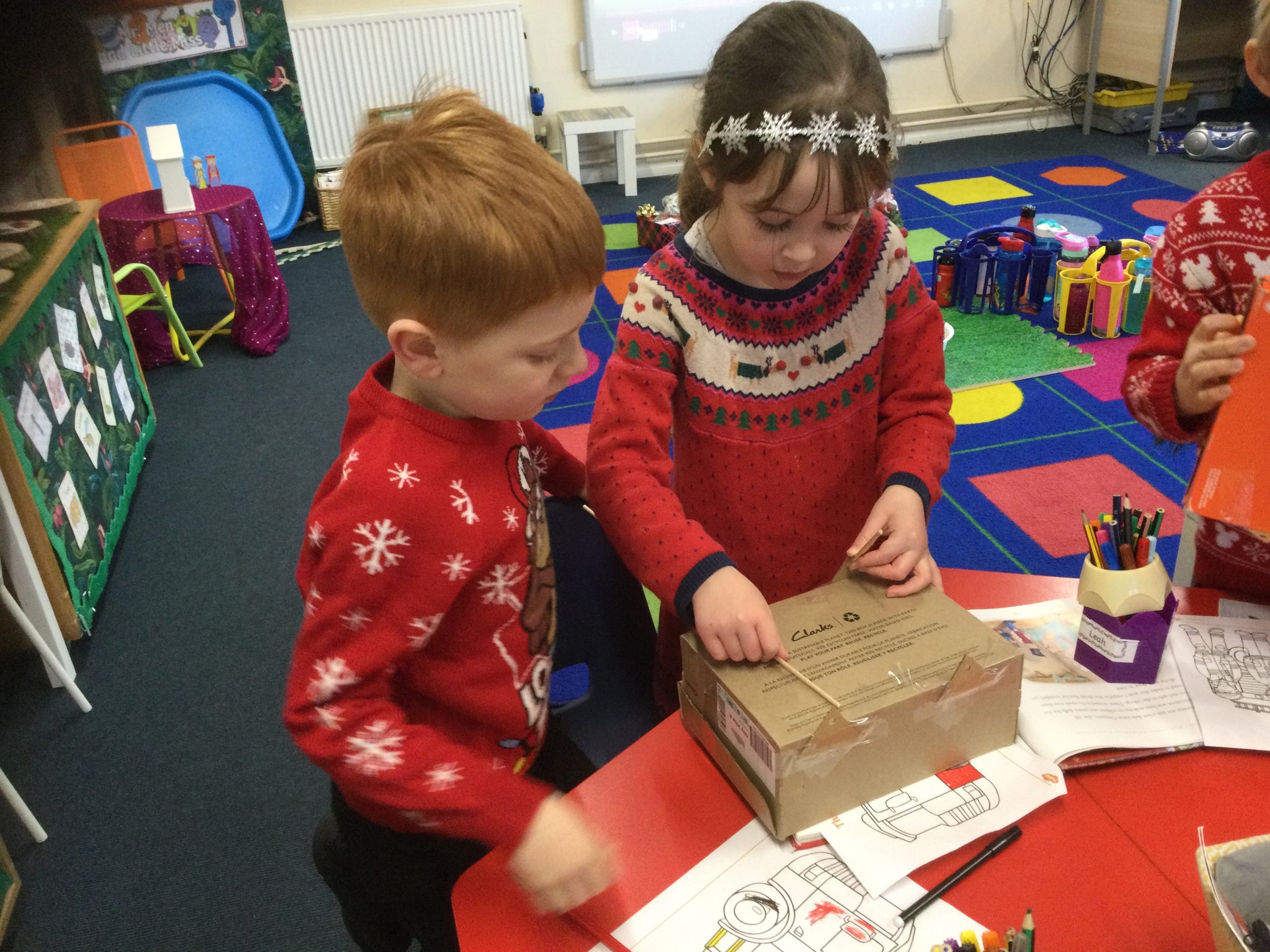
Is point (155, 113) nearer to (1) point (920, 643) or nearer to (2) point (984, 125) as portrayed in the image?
(2) point (984, 125)

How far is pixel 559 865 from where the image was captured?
0.69 meters

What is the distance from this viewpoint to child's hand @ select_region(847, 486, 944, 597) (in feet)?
2.84

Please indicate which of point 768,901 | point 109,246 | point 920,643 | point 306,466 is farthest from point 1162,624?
point 109,246

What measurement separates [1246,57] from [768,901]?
848 millimetres

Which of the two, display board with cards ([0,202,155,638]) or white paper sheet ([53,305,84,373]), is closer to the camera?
display board with cards ([0,202,155,638])

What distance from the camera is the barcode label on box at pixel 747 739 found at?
71 cm

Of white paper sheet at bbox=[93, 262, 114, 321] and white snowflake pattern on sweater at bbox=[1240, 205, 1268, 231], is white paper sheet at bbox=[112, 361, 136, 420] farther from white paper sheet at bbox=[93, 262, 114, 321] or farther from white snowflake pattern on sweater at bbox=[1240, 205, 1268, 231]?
white snowflake pattern on sweater at bbox=[1240, 205, 1268, 231]

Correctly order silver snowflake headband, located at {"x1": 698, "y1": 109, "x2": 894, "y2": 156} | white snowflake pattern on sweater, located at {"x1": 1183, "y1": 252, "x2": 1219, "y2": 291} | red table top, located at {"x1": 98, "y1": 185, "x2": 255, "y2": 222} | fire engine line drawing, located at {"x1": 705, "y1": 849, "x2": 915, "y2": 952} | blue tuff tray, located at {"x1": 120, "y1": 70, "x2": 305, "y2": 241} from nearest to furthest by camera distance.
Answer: fire engine line drawing, located at {"x1": 705, "y1": 849, "x2": 915, "y2": 952}, silver snowflake headband, located at {"x1": 698, "y1": 109, "x2": 894, "y2": 156}, white snowflake pattern on sweater, located at {"x1": 1183, "y1": 252, "x2": 1219, "y2": 291}, red table top, located at {"x1": 98, "y1": 185, "x2": 255, "y2": 222}, blue tuff tray, located at {"x1": 120, "y1": 70, "x2": 305, "y2": 241}

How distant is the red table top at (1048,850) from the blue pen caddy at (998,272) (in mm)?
2712

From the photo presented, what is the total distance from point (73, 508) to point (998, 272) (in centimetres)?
273

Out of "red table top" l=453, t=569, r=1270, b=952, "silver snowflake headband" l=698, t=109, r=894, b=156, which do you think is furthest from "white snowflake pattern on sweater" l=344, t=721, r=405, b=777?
"silver snowflake headband" l=698, t=109, r=894, b=156

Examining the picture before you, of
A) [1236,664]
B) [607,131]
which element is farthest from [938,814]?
[607,131]

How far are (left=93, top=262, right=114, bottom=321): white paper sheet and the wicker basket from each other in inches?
70.7

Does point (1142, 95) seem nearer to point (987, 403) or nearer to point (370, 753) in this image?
point (987, 403)
